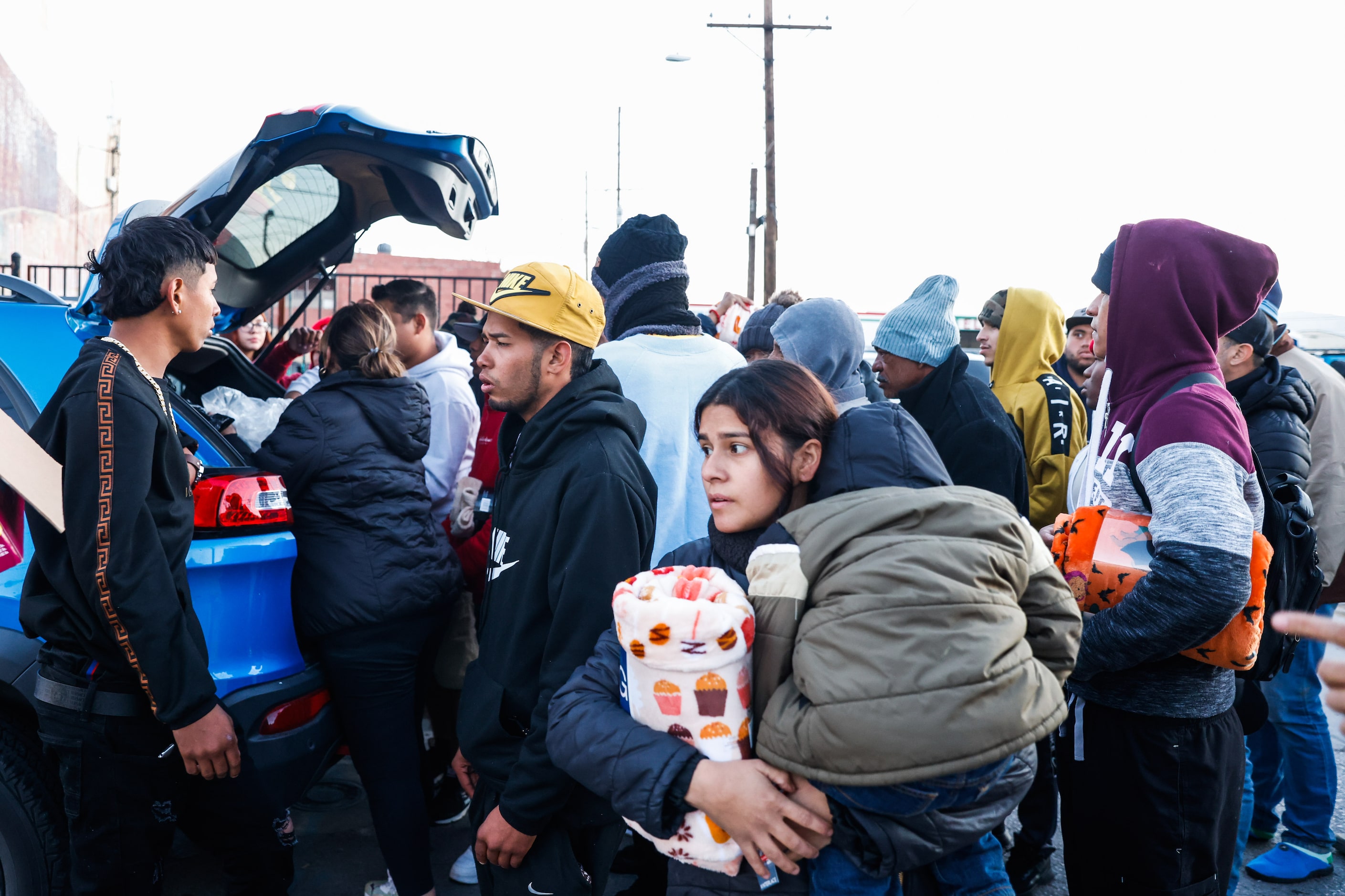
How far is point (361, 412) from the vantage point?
3016mm

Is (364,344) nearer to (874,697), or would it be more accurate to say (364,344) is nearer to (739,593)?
(739,593)

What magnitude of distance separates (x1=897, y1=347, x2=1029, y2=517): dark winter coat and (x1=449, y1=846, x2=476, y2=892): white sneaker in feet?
7.71

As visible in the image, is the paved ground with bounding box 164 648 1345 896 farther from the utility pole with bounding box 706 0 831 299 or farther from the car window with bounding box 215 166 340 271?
the utility pole with bounding box 706 0 831 299

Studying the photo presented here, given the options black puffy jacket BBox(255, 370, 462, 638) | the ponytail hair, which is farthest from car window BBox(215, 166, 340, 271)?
black puffy jacket BBox(255, 370, 462, 638)

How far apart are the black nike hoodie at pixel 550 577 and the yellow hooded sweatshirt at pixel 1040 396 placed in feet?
7.78

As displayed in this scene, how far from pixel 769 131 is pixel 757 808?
70.9 ft

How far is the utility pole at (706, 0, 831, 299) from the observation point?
69.3 ft

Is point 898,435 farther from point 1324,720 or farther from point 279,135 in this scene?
point 1324,720

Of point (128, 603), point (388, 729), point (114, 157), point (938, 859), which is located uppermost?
point (114, 157)

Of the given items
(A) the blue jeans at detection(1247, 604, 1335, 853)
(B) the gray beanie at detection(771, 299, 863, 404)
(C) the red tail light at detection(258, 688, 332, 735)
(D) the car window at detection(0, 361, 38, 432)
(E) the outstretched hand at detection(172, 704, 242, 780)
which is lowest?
(A) the blue jeans at detection(1247, 604, 1335, 853)

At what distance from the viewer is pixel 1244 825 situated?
9.82 ft

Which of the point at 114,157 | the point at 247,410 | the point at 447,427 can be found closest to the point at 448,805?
the point at 447,427

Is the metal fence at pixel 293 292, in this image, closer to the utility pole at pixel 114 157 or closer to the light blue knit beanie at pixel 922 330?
the light blue knit beanie at pixel 922 330

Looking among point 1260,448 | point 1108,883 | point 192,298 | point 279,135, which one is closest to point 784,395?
point 1108,883
